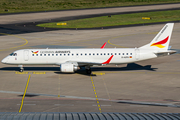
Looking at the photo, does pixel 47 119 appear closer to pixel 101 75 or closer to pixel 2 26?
pixel 101 75

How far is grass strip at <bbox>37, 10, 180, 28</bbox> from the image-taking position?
106188 millimetres

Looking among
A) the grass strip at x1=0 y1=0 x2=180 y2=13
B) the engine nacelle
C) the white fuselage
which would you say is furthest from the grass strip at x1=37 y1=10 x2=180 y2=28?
the engine nacelle

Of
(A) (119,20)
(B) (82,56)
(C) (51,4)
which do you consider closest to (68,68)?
(B) (82,56)

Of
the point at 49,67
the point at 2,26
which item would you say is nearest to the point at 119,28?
the point at 2,26

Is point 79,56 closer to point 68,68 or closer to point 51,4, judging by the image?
point 68,68

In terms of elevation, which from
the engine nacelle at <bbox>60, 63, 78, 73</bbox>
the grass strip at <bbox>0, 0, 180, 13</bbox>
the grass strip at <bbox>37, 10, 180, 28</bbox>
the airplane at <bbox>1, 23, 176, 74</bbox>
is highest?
the grass strip at <bbox>0, 0, 180, 13</bbox>

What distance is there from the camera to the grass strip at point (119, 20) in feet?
348

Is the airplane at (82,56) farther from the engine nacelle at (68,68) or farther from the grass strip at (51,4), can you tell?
the grass strip at (51,4)

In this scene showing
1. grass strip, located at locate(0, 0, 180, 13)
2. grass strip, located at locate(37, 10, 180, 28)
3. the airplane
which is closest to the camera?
the airplane

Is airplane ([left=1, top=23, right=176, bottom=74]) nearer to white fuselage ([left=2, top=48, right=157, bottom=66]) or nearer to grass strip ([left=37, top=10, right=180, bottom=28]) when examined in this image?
white fuselage ([left=2, top=48, right=157, bottom=66])

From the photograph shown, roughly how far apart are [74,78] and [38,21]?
74.2 meters

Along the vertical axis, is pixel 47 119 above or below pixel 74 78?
above

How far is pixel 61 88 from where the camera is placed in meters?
41.2

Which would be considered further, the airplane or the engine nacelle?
the airplane
